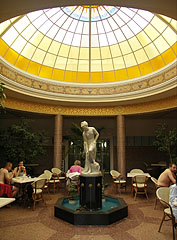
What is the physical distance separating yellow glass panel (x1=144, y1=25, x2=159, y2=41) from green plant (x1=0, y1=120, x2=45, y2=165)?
28.9 ft

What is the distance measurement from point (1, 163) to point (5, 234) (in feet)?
35.5

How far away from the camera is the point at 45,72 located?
39.0 ft

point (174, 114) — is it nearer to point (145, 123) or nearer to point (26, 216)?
point (145, 123)

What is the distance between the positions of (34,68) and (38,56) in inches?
32.3

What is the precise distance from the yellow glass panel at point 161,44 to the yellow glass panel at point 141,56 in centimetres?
95

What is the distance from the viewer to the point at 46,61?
466 inches

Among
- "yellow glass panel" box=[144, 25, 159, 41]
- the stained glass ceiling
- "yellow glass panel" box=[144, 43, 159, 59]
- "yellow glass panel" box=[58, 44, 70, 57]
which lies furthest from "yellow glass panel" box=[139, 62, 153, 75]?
"yellow glass panel" box=[58, 44, 70, 57]

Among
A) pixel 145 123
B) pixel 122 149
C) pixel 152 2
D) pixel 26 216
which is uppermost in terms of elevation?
pixel 152 2

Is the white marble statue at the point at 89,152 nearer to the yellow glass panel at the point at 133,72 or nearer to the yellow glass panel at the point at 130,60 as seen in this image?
the yellow glass panel at the point at 133,72

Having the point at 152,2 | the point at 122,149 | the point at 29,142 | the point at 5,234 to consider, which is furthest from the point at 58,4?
the point at 122,149

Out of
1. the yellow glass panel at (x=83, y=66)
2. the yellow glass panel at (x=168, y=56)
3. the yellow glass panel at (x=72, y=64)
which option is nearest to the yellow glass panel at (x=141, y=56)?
the yellow glass panel at (x=168, y=56)

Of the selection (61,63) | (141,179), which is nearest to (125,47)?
(61,63)

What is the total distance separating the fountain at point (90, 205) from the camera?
5176 mm

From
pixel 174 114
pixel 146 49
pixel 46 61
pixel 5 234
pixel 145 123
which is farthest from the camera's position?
pixel 145 123
